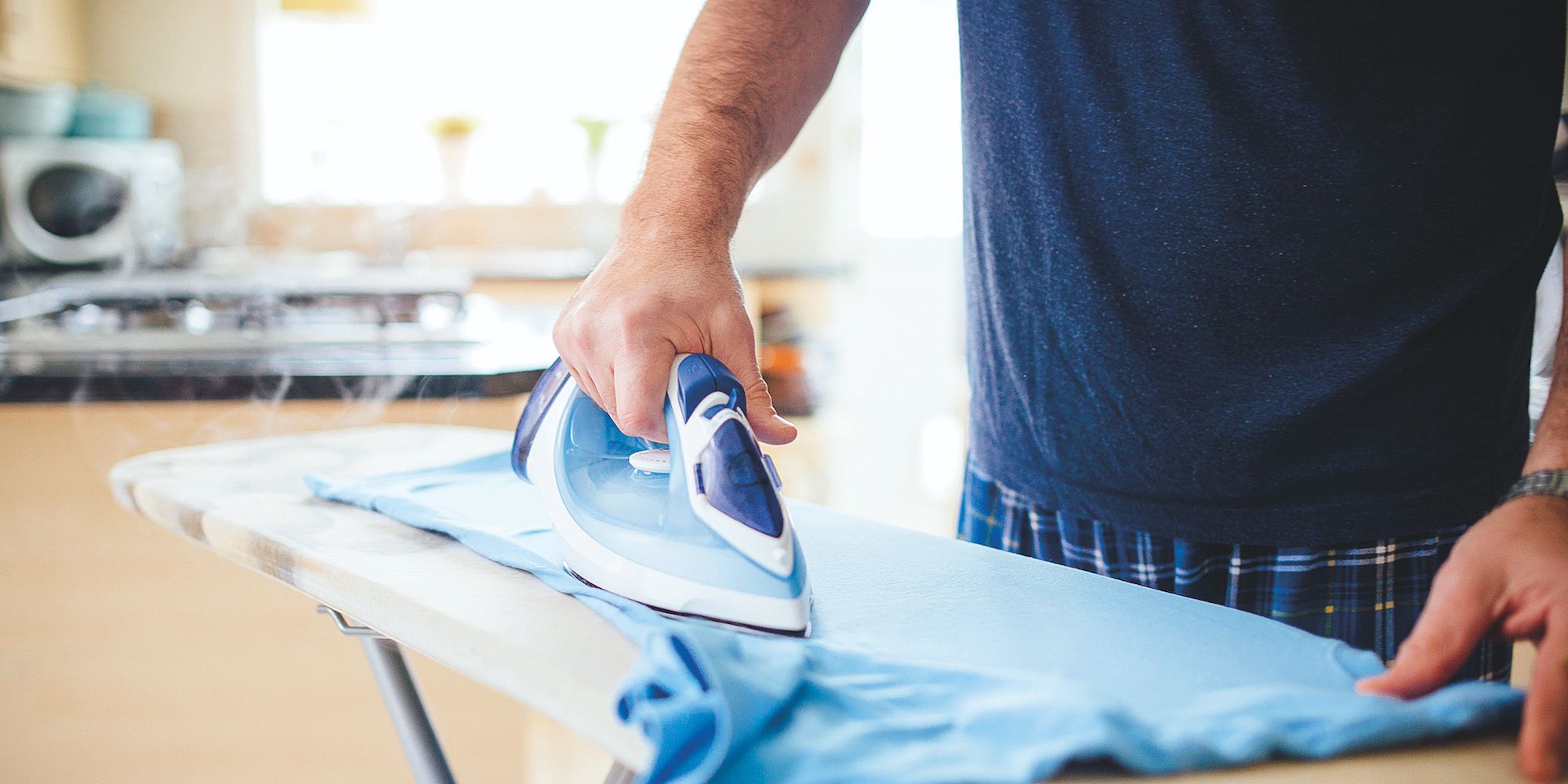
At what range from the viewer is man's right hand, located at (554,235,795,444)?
2.33ft

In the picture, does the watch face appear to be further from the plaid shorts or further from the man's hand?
the man's hand

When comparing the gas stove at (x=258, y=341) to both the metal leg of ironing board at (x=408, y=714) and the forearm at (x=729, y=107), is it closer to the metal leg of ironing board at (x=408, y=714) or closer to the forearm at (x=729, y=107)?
the metal leg of ironing board at (x=408, y=714)

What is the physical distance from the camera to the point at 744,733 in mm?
495

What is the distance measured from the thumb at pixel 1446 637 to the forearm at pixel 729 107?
0.51 metres

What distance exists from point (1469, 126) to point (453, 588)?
0.78 meters

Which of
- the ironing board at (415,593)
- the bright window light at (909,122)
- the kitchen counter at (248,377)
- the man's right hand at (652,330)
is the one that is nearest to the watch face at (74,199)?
the kitchen counter at (248,377)

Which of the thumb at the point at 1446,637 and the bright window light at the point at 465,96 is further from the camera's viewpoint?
the bright window light at the point at 465,96

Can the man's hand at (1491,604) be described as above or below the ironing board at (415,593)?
above

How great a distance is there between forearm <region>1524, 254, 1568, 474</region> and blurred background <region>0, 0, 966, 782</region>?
108 centimetres

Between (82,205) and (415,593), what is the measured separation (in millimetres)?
2601

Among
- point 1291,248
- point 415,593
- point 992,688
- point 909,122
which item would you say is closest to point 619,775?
point 415,593

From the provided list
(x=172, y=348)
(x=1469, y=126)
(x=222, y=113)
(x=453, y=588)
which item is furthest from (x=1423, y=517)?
(x=222, y=113)

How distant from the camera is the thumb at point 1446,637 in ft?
1.72

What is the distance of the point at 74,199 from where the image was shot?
2.67 metres
